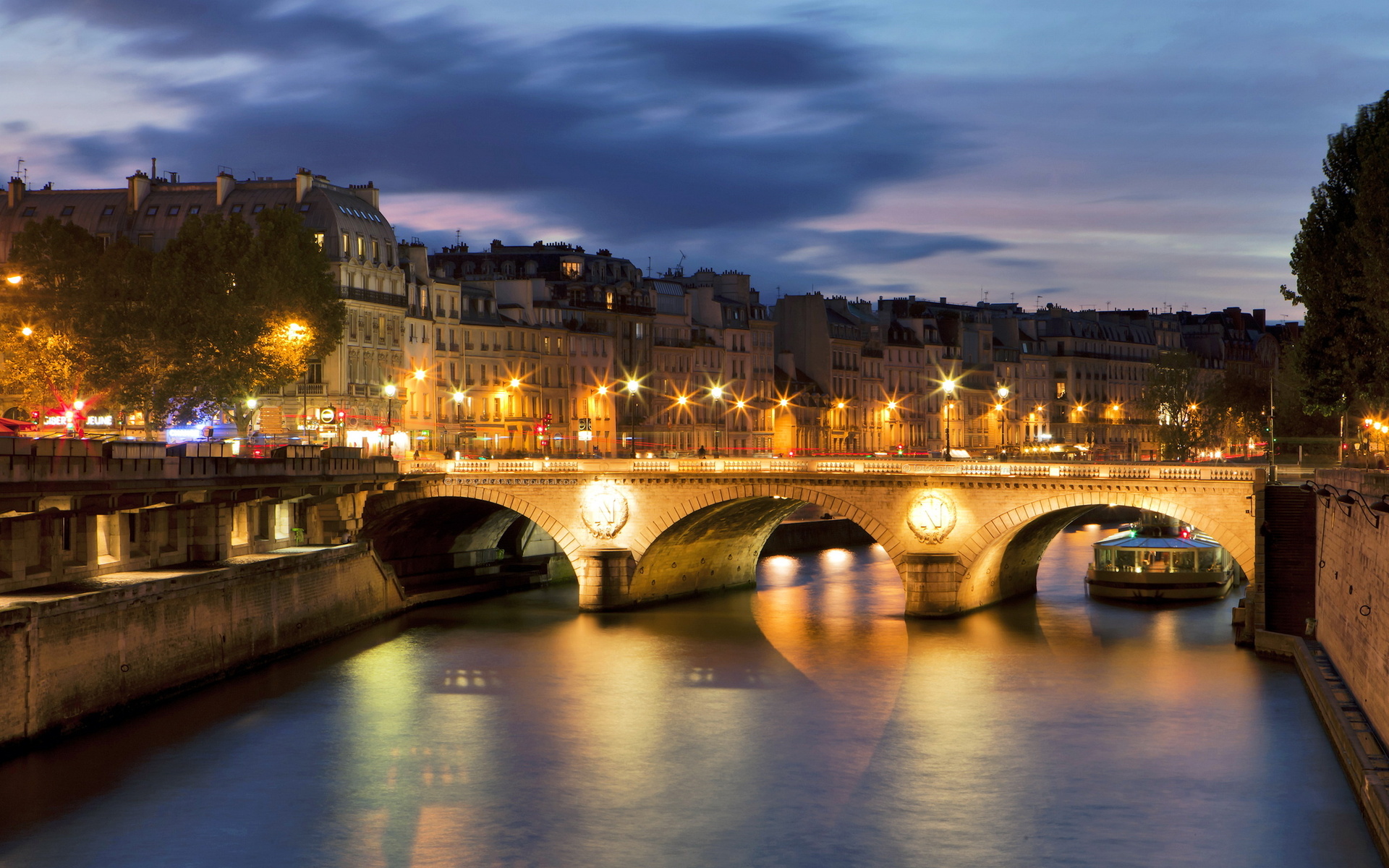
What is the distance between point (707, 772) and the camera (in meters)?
46.3

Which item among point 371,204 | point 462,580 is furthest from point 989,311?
point 462,580

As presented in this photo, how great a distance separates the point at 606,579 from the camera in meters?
75.6

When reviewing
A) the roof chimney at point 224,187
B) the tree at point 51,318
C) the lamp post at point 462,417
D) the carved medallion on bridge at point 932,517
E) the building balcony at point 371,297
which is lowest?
the carved medallion on bridge at point 932,517

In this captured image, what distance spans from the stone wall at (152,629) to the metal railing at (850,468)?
972 centimetres

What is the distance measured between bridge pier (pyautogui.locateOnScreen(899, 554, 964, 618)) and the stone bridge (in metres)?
0.06

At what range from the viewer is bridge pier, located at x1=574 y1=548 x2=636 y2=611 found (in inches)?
2975

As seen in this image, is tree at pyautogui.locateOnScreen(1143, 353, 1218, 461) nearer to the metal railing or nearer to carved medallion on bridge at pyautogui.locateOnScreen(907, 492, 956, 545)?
the metal railing

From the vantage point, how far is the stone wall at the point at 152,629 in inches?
1766

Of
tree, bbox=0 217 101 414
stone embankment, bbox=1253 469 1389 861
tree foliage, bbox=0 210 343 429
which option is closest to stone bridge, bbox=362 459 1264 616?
stone embankment, bbox=1253 469 1389 861

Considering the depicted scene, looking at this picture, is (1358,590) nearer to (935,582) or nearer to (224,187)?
(935,582)

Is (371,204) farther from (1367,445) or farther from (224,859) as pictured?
(224,859)

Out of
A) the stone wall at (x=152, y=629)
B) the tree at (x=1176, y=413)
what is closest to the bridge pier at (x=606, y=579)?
the stone wall at (x=152, y=629)

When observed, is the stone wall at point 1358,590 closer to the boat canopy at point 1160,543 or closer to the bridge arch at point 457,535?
the boat canopy at point 1160,543

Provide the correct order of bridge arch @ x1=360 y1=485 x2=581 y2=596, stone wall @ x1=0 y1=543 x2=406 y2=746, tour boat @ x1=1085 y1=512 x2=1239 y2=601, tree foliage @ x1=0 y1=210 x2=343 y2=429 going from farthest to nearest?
tree foliage @ x1=0 y1=210 x2=343 y2=429 < tour boat @ x1=1085 y1=512 x2=1239 y2=601 < bridge arch @ x1=360 y1=485 x2=581 y2=596 < stone wall @ x1=0 y1=543 x2=406 y2=746
